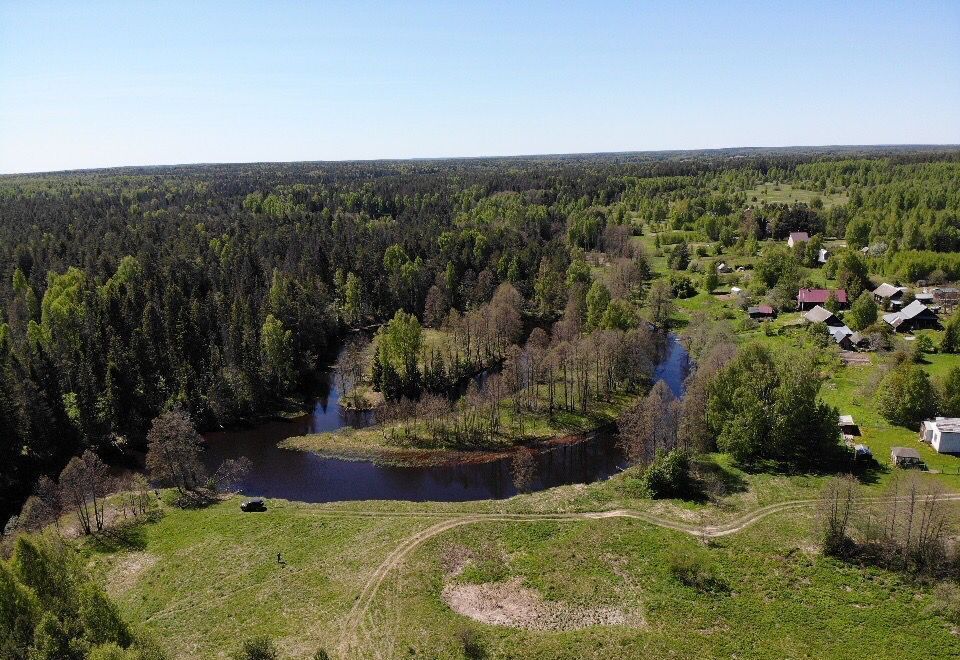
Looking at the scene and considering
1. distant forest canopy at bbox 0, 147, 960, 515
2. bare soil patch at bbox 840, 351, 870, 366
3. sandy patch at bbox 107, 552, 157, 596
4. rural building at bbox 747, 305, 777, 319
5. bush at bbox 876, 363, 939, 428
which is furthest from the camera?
rural building at bbox 747, 305, 777, 319

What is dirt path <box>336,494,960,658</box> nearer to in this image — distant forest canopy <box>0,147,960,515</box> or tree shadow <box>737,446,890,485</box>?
tree shadow <box>737,446,890,485</box>

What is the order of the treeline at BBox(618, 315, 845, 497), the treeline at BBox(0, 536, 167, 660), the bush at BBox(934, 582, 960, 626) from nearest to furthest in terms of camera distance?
the treeline at BBox(0, 536, 167, 660), the bush at BBox(934, 582, 960, 626), the treeline at BBox(618, 315, 845, 497)

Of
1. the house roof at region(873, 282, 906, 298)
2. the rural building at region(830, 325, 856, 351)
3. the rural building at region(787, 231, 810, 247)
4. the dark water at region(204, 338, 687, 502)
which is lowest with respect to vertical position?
the dark water at region(204, 338, 687, 502)

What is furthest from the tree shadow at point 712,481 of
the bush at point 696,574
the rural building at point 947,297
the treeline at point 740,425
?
the rural building at point 947,297

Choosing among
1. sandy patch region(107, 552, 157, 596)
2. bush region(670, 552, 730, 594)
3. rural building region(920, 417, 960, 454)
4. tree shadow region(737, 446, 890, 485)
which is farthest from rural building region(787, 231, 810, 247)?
sandy patch region(107, 552, 157, 596)

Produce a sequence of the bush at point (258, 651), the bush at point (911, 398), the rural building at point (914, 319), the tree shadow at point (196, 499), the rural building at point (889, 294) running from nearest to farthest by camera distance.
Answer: the bush at point (258, 651) < the tree shadow at point (196, 499) < the bush at point (911, 398) < the rural building at point (914, 319) < the rural building at point (889, 294)

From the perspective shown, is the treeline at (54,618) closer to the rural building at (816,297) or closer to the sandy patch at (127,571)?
the sandy patch at (127,571)
